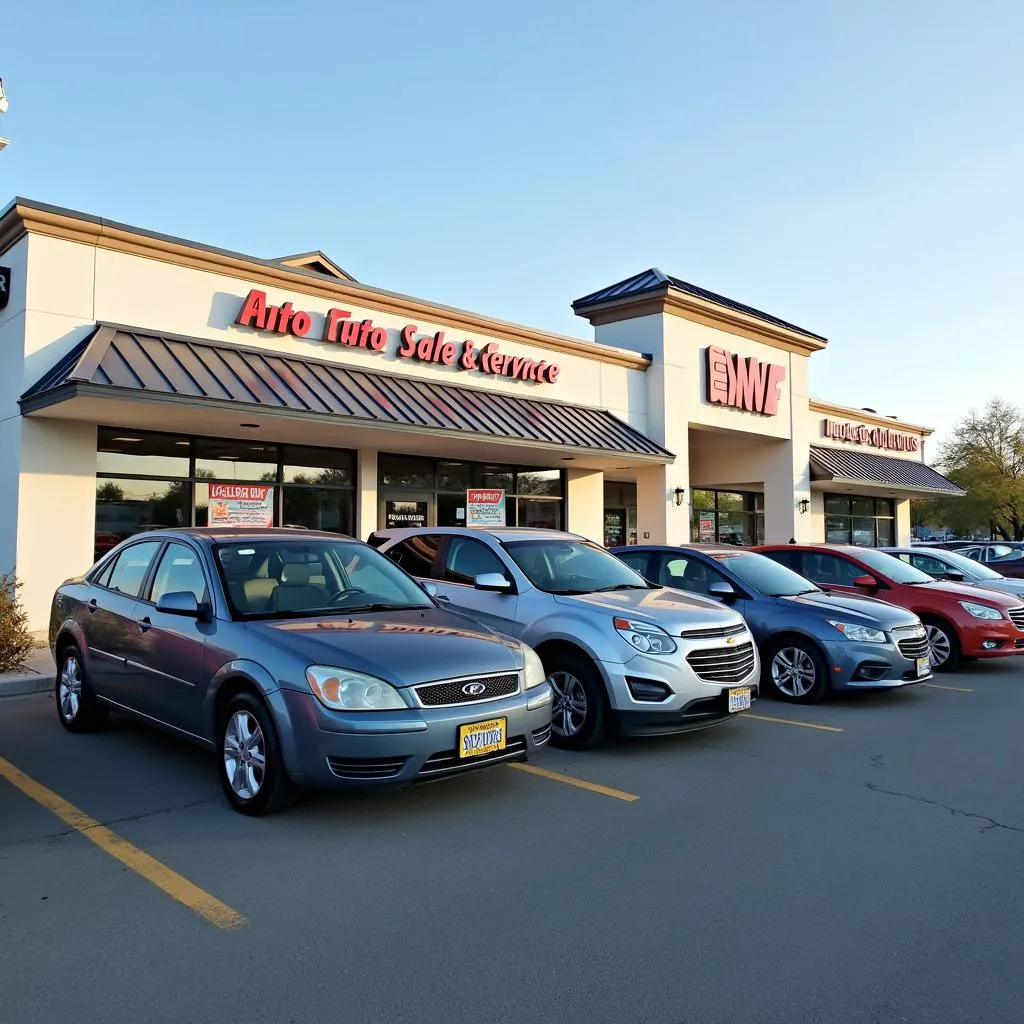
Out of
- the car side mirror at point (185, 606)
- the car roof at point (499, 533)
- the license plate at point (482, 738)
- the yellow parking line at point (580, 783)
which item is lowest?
the yellow parking line at point (580, 783)

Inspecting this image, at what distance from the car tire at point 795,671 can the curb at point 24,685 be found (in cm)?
752

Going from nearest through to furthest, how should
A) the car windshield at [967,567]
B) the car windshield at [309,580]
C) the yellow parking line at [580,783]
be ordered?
the yellow parking line at [580,783] → the car windshield at [309,580] → the car windshield at [967,567]

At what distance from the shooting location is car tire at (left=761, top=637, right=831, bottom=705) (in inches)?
352

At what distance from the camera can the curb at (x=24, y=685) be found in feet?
28.6

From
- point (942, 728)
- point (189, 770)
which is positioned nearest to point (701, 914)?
point (189, 770)

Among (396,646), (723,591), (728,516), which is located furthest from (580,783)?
(728,516)

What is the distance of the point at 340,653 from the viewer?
5066 millimetres

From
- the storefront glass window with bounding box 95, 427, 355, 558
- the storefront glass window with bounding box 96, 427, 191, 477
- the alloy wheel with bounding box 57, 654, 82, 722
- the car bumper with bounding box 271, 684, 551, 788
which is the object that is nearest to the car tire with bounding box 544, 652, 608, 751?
the car bumper with bounding box 271, 684, 551, 788

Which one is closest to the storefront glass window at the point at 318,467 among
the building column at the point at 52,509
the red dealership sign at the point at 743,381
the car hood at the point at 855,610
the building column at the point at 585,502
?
the building column at the point at 52,509

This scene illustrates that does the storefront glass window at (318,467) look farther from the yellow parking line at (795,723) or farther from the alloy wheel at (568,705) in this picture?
the yellow parking line at (795,723)

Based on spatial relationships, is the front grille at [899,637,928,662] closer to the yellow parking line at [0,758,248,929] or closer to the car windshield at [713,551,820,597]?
the car windshield at [713,551,820,597]

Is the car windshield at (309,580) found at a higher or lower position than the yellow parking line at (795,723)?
higher

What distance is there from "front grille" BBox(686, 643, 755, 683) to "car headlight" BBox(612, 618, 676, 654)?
201mm

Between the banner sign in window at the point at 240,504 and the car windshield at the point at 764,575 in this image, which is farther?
the banner sign in window at the point at 240,504
